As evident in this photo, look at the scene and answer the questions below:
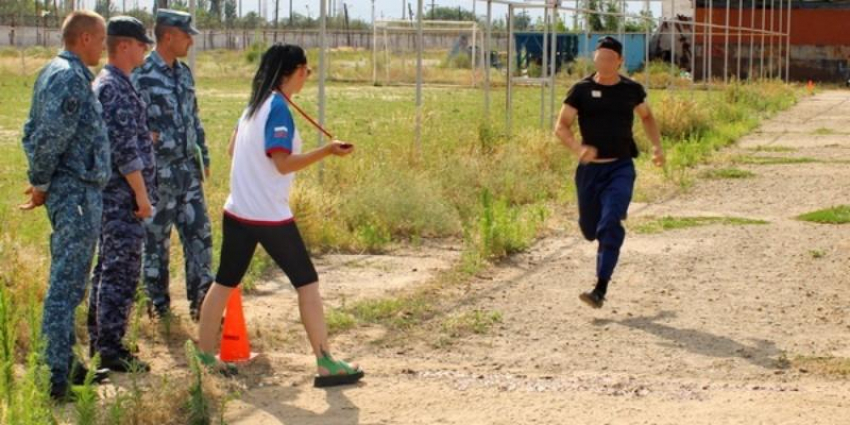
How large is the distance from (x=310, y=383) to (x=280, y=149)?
3.82 feet

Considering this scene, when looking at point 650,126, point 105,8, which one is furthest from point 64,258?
point 105,8

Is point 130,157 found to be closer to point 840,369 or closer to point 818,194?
point 840,369

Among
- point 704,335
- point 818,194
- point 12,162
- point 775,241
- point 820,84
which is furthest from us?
point 820,84

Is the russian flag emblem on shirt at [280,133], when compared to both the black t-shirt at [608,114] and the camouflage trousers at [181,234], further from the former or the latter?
the black t-shirt at [608,114]

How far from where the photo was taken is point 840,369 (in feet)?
23.5

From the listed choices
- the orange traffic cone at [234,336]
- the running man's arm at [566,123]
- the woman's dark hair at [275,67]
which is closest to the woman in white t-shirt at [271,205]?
the woman's dark hair at [275,67]

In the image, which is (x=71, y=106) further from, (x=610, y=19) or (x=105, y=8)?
(x=610, y=19)

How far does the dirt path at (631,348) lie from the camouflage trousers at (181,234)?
0.63 metres

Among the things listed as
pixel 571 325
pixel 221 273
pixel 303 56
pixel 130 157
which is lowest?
pixel 571 325

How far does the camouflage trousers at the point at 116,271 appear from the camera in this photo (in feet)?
22.8

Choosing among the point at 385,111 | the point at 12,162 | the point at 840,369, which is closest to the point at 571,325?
the point at 840,369

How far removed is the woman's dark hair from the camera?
6.76 m

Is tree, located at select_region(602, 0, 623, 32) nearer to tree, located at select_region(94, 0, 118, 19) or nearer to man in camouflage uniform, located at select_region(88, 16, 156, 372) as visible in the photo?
tree, located at select_region(94, 0, 118, 19)

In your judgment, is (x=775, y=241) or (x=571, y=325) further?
(x=775, y=241)
